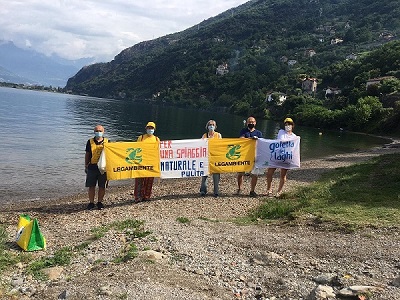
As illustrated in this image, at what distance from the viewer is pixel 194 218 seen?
39.2 feet

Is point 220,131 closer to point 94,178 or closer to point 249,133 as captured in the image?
point 249,133

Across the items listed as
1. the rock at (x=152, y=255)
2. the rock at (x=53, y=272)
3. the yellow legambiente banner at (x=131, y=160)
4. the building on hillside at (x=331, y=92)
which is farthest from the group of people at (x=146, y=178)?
the building on hillside at (x=331, y=92)

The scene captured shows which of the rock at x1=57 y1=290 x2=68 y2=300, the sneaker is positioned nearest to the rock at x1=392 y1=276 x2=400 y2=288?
the rock at x1=57 y1=290 x2=68 y2=300

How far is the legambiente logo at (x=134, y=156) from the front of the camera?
1454 cm

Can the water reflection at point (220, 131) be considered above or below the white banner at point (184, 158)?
below

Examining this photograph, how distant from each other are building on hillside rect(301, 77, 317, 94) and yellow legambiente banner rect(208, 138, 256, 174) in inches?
5047

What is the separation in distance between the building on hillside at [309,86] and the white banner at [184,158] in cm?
12890

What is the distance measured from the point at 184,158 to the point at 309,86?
133792 millimetres

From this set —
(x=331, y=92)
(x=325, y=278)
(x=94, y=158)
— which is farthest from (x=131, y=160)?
(x=331, y=92)

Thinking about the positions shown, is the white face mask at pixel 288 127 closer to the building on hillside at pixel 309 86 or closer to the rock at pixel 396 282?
the rock at pixel 396 282

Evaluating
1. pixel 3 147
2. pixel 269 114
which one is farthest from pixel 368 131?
pixel 3 147

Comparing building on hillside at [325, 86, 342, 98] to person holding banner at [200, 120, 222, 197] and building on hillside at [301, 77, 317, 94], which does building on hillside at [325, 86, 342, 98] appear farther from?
person holding banner at [200, 120, 222, 197]

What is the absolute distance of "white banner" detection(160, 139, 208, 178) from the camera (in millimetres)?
15195

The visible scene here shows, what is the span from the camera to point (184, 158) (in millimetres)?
15438
